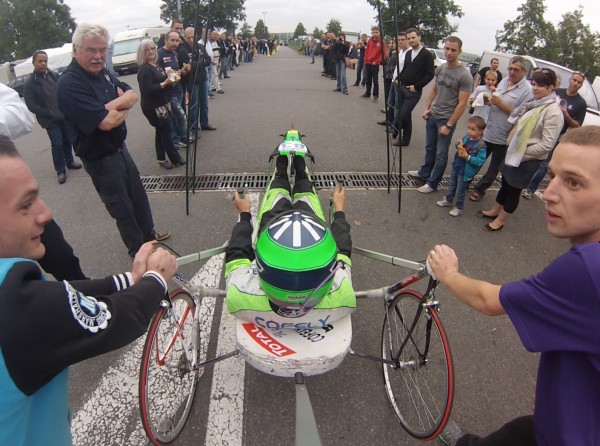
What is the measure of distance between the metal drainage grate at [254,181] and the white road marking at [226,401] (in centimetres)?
295

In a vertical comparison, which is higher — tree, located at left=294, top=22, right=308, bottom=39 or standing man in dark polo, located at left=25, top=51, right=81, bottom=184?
tree, located at left=294, top=22, right=308, bottom=39

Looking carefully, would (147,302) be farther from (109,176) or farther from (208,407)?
(109,176)

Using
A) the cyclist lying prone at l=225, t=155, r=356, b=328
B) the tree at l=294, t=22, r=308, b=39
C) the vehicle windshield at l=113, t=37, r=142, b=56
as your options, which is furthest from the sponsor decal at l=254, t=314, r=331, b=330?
the tree at l=294, t=22, r=308, b=39

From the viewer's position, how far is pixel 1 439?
38.9 inches

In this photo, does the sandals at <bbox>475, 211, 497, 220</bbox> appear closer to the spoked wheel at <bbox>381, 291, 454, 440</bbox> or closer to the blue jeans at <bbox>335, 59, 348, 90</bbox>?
the spoked wheel at <bbox>381, 291, 454, 440</bbox>

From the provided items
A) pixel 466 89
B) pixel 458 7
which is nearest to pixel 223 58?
pixel 466 89

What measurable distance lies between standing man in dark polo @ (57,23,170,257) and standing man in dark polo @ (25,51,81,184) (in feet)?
9.13

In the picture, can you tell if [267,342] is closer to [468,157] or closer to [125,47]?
[468,157]

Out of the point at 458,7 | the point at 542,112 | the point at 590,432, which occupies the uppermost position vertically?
the point at 458,7

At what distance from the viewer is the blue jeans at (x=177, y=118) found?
6.37m

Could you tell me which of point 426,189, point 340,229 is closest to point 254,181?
point 426,189

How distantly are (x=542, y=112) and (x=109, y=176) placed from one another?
439 cm

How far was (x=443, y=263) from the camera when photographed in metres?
1.67

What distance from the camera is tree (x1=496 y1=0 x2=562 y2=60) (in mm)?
42125
